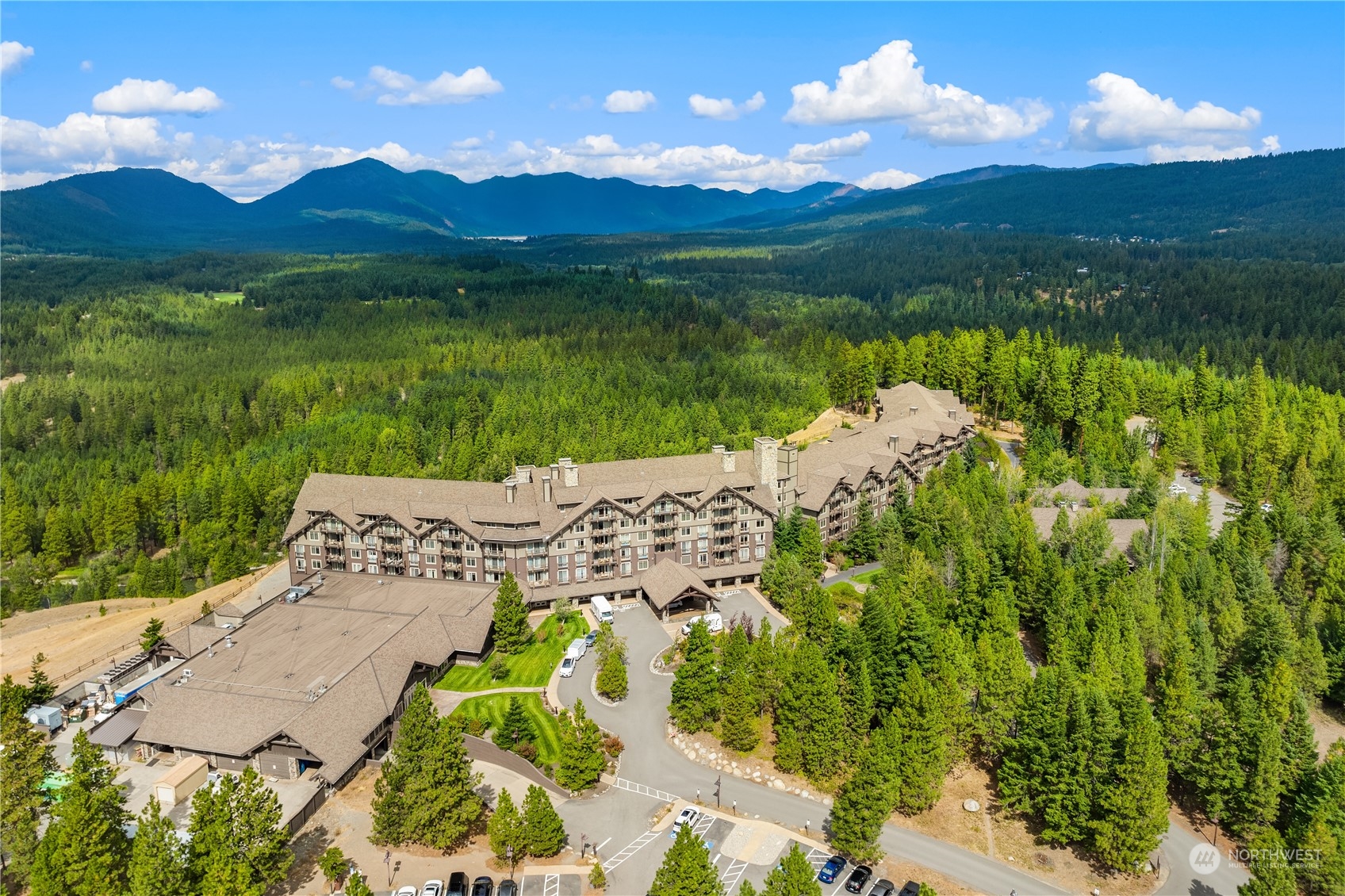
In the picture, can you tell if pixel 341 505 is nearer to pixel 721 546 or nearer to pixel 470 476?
pixel 470 476

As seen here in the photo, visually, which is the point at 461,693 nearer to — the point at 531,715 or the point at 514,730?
the point at 531,715

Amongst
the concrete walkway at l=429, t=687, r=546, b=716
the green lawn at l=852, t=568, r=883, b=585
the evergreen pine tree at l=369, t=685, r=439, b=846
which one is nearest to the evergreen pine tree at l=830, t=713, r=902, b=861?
the evergreen pine tree at l=369, t=685, r=439, b=846

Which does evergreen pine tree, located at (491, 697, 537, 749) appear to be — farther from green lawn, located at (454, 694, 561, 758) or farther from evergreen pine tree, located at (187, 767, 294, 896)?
evergreen pine tree, located at (187, 767, 294, 896)

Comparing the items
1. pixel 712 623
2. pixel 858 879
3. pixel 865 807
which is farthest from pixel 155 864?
pixel 712 623

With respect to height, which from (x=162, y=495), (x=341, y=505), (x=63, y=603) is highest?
(x=341, y=505)

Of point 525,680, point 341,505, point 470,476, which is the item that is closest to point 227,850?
point 525,680

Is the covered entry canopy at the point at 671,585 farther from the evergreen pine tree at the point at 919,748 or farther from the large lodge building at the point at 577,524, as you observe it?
the evergreen pine tree at the point at 919,748
